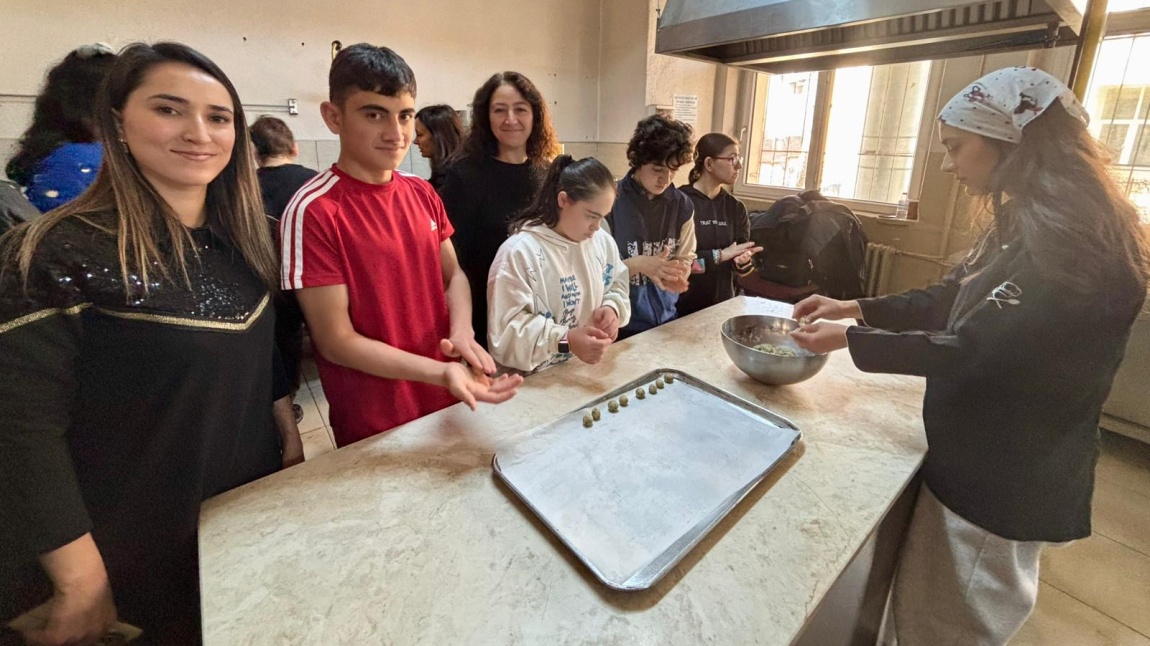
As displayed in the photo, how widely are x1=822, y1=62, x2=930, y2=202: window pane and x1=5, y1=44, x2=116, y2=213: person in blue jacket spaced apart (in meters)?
3.55

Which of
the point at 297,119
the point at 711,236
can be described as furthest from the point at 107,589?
the point at 297,119

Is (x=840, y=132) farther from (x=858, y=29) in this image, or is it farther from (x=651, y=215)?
(x=858, y=29)

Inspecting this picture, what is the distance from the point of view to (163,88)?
27.3 inches

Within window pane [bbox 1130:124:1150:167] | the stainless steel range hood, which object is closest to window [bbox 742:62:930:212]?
window pane [bbox 1130:124:1150:167]

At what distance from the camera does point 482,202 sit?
1.61 metres

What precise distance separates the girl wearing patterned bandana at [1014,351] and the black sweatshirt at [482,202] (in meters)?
0.98

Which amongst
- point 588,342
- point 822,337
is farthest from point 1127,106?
point 588,342

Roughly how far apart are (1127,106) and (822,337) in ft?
8.55

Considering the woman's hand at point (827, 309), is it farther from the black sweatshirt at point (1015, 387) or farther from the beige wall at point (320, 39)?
the beige wall at point (320, 39)

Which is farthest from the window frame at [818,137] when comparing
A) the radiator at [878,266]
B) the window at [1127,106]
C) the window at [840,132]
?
the window at [1127,106]

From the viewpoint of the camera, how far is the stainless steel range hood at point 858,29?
87cm

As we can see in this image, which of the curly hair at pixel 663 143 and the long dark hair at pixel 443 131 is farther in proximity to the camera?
the long dark hair at pixel 443 131

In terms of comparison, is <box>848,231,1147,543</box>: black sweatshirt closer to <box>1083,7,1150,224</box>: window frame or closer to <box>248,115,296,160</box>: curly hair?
<box>1083,7,1150,224</box>: window frame

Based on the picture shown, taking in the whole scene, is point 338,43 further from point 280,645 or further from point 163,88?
point 280,645
